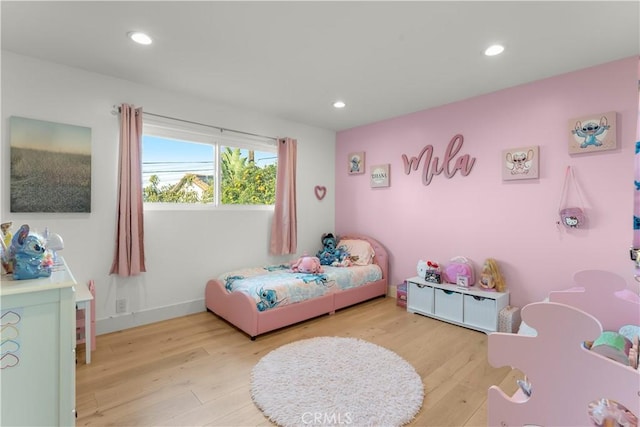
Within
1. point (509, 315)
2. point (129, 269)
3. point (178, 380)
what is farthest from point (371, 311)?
point (129, 269)

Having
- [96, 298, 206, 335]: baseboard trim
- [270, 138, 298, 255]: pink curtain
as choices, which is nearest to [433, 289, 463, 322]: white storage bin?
[270, 138, 298, 255]: pink curtain

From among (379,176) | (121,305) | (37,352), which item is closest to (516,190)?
(379,176)

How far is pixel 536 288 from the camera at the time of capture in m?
2.81

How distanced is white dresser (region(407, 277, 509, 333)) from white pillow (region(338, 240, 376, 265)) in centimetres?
67

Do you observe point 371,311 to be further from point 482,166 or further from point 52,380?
point 52,380

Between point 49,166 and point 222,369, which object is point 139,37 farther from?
point 222,369

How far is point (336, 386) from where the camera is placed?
2.00 metres

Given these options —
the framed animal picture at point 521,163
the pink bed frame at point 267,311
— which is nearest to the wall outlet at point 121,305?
the pink bed frame at point 267,311

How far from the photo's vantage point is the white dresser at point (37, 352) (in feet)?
3.77

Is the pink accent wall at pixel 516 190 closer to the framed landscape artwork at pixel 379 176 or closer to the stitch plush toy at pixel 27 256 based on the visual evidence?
the framed landscape artwork at pixel 379 176

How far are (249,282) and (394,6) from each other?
2560 mm

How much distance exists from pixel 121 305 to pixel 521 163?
13.3 feet

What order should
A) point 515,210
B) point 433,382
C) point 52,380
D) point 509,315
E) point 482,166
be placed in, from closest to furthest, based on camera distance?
1. point 52,380
2. point 433,382
3. point 509,315
4. point 515,210
5. point 482,166

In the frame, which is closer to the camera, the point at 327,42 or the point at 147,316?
the point at 327,42
